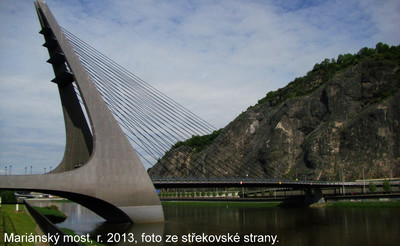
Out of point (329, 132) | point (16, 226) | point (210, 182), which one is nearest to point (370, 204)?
point (210, 182)

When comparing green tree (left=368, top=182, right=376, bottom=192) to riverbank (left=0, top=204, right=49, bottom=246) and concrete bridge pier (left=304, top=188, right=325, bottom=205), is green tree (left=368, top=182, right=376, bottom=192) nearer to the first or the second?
concrete bridge pier (left=304, top=188, right=325, bottom=205)

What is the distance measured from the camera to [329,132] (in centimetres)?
7188

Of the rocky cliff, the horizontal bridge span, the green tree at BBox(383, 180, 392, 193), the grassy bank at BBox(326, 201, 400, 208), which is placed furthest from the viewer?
the rocky cliff

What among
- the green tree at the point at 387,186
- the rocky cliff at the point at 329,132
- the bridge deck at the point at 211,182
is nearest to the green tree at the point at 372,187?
the green tree at the point at 387,186

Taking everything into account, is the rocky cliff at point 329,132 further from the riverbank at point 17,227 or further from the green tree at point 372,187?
the riverbank at point 17,227

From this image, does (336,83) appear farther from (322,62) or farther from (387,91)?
(322,62)

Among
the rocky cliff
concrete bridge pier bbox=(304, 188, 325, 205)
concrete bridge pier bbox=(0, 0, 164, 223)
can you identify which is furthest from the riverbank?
concrete bridge pier bbox=(304, 188, 325, 205)

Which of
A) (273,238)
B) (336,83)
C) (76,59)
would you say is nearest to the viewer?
(273,238)

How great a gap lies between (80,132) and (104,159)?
650cm

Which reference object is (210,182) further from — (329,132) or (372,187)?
(329,132)

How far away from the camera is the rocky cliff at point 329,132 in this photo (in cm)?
6406

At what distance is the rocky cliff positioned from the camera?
64.1 metres

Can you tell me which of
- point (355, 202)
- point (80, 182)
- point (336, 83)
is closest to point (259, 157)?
point (336, 83)

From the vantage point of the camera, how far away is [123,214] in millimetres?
27172
